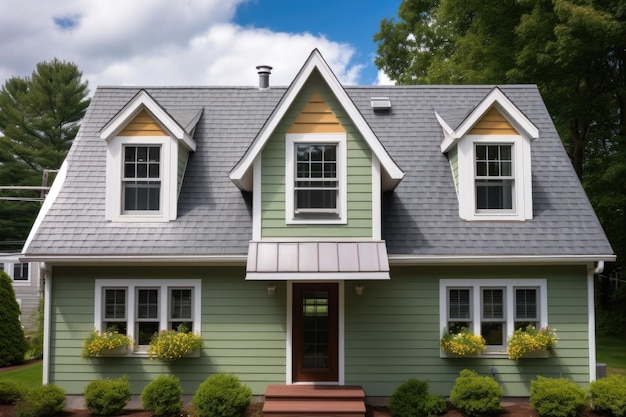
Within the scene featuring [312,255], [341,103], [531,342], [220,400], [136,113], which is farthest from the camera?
[136,113]

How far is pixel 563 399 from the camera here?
1011 centimetres

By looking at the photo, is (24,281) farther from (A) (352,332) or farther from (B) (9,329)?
(A) (352,332)

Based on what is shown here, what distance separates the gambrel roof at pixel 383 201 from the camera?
1145 cm

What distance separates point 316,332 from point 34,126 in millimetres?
39067

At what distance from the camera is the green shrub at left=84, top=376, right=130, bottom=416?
10.4m

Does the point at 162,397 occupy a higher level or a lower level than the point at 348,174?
lower

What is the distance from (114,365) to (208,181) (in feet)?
14.6

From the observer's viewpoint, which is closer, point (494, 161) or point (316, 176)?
point (316, 176)

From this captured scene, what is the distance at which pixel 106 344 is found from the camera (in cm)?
1102

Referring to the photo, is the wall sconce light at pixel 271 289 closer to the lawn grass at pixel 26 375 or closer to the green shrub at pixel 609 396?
the lawn grass at pixel 26 375

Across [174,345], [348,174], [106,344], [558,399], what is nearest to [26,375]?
[106,344]

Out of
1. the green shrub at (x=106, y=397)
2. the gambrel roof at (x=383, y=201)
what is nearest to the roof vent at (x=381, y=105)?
the gambrel roof at (x=383, y=201)

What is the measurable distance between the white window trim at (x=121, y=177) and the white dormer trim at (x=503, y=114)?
6.30 metres

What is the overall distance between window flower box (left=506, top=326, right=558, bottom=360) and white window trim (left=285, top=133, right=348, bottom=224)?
4.21 metres
